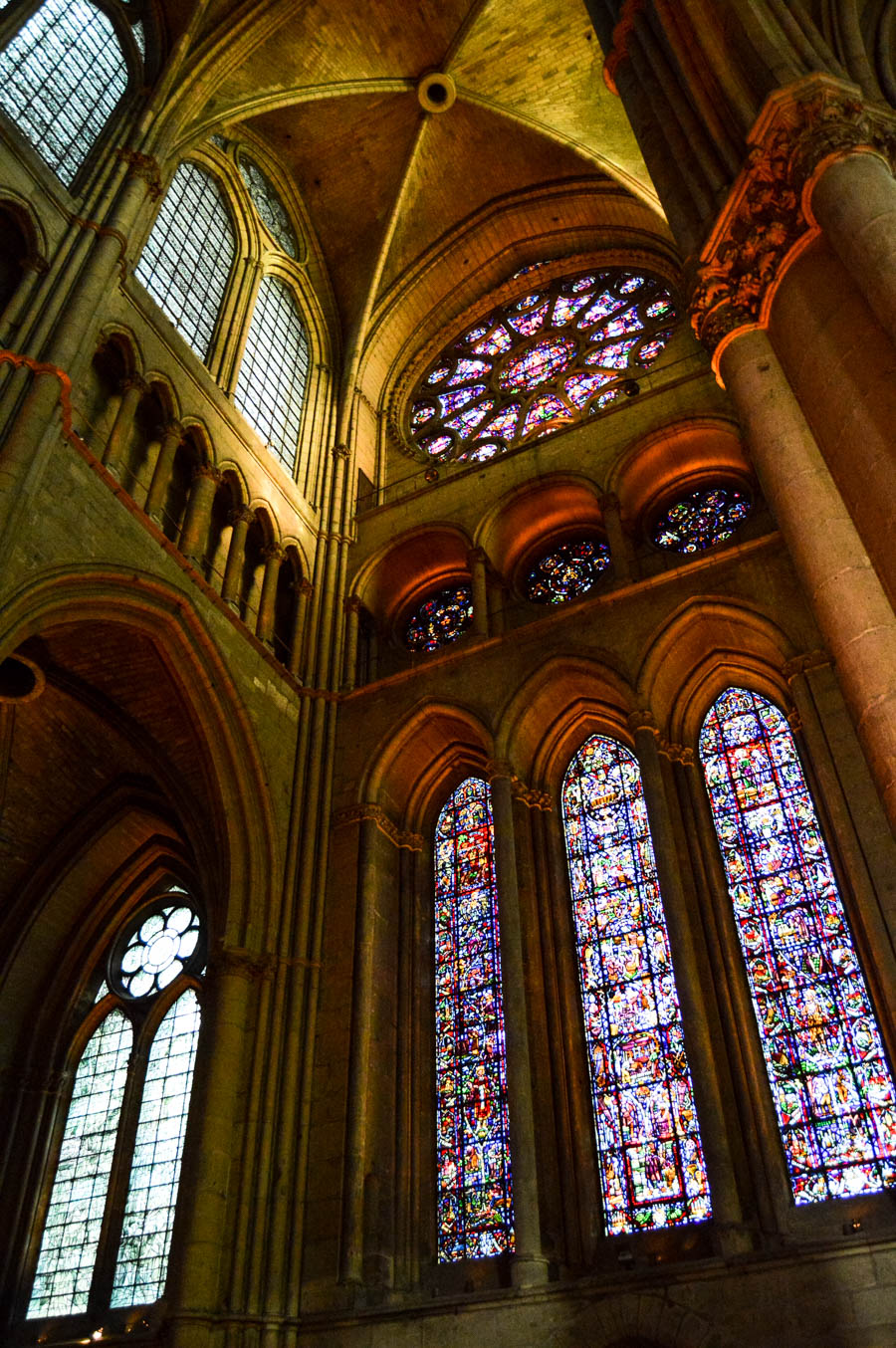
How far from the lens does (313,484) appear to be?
14.8m

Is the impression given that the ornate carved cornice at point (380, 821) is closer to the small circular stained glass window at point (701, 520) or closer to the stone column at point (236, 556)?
the stone column at point (236, 556)

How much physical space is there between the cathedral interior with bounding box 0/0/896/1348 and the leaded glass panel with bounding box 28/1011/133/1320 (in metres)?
0.05

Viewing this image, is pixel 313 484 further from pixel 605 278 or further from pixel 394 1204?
pixel 394 1204

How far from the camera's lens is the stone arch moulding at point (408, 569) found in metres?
13.9

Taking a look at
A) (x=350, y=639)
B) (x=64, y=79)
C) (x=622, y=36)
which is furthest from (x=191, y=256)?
(x=622, y=36)

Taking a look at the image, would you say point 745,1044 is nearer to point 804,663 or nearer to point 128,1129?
point 804,663

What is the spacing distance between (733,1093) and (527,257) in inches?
539

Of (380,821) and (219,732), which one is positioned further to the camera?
(380,821)

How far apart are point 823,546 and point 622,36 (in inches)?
222

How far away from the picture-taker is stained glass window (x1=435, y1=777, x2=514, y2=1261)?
368 inches

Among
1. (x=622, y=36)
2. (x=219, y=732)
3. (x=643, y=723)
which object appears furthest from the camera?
(x=219, y=732)

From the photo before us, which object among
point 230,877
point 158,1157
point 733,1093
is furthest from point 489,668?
point 158,1157

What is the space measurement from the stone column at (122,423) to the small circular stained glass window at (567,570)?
503 cm

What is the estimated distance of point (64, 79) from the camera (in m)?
12.3
